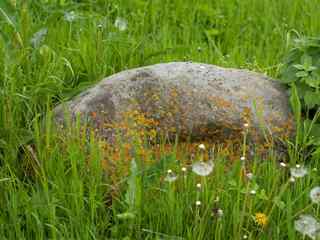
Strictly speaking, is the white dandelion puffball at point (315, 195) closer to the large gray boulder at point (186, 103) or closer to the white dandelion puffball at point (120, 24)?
the large gray boulder at point (186, 103)

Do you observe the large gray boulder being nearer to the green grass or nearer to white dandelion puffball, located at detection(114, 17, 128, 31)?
the green grass

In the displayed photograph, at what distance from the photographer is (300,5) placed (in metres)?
5.69

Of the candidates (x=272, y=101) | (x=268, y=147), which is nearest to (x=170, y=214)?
(x=268, y=147)

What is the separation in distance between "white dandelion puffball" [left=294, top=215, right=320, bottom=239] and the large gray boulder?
35.0 inches

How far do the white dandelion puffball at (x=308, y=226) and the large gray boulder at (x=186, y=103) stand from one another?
890 mm

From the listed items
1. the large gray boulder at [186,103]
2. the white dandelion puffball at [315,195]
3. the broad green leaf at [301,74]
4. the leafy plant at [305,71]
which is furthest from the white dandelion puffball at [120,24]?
the white dandelion puffball at [315,195]

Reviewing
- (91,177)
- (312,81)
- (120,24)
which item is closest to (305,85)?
(312,81)

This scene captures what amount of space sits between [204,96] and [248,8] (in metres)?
2.10

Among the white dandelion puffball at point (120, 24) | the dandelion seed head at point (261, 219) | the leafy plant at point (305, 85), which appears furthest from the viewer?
the white dandelion puffball at point (120, 24)

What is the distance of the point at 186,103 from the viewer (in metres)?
3.71

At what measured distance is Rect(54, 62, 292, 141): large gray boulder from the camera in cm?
366

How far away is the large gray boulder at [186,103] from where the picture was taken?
366cm

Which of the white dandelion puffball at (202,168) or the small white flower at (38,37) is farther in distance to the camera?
the small white flower at (38,37)

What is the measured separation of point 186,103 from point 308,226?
1180 mm
